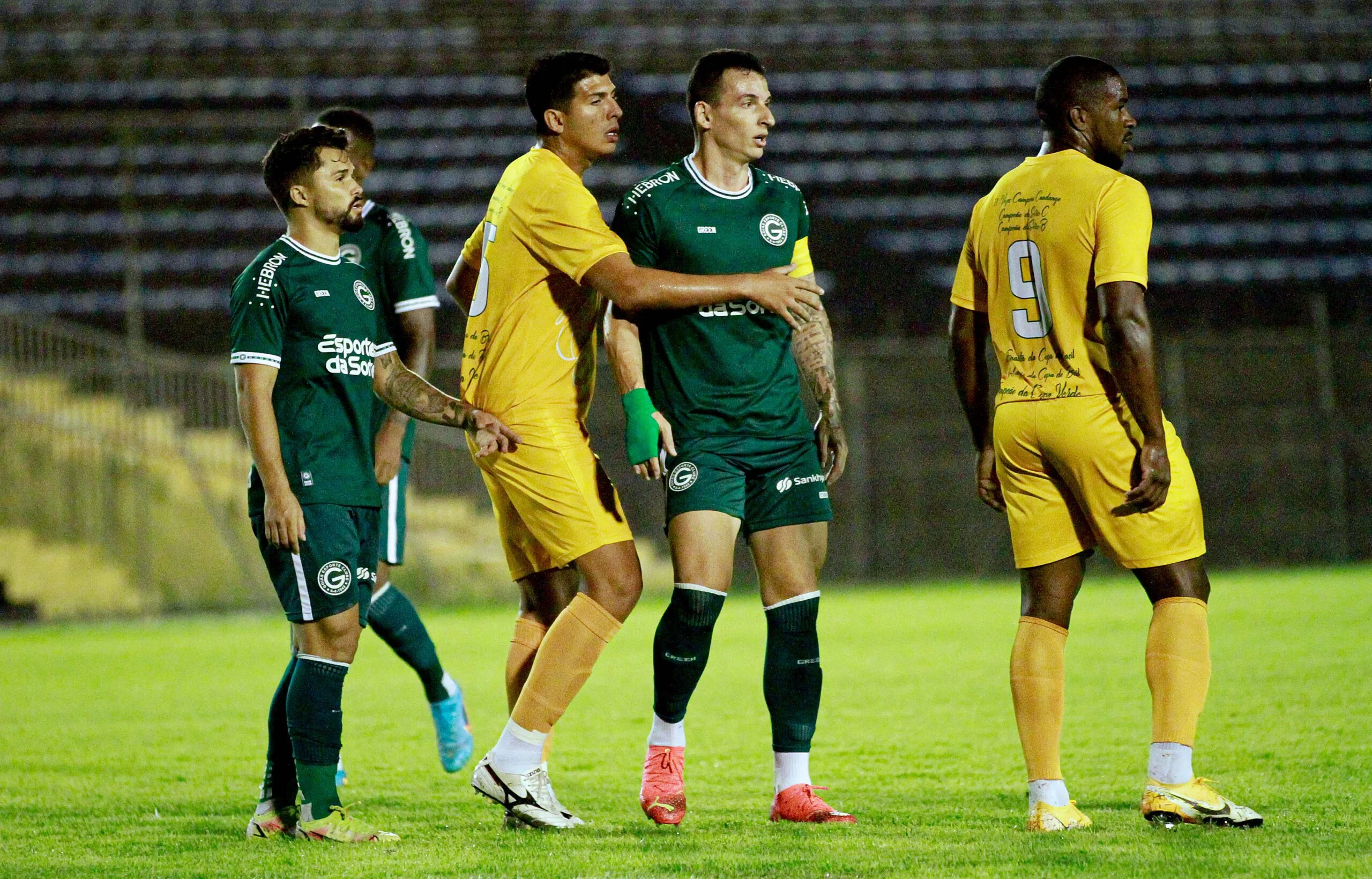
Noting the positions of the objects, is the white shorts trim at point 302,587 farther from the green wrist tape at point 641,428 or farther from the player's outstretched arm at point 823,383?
the player's outstretched arm at point 823,383

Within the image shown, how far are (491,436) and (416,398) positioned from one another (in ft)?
0.99

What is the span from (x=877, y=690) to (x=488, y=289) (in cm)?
345

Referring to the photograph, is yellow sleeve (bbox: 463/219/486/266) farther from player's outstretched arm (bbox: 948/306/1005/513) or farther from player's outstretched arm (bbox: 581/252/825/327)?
player's outstretched arm (bbox: 948/306/1005/513)

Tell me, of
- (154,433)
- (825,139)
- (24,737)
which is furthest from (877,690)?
(825,139)

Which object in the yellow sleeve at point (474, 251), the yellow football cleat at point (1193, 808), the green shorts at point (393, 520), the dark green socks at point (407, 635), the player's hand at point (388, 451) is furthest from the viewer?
the green shorts at point (393, 520)

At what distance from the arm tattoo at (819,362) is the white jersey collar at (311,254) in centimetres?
125

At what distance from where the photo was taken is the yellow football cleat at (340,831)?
3783 millimetres

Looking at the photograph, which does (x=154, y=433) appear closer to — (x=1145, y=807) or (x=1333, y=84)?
(x=1145, y=807)

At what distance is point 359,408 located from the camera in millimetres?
4023

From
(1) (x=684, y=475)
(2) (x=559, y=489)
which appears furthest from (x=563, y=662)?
(1) (x=684, y=475)

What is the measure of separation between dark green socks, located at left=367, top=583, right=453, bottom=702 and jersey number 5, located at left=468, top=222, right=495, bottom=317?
1.48 metres

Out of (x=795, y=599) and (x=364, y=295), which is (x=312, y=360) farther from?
(x=795, y=599)

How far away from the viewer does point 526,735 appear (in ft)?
12.7

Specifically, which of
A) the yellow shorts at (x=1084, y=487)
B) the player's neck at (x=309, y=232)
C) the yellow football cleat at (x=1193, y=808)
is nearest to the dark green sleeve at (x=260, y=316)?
the player's neck at (x=309, y=232)
